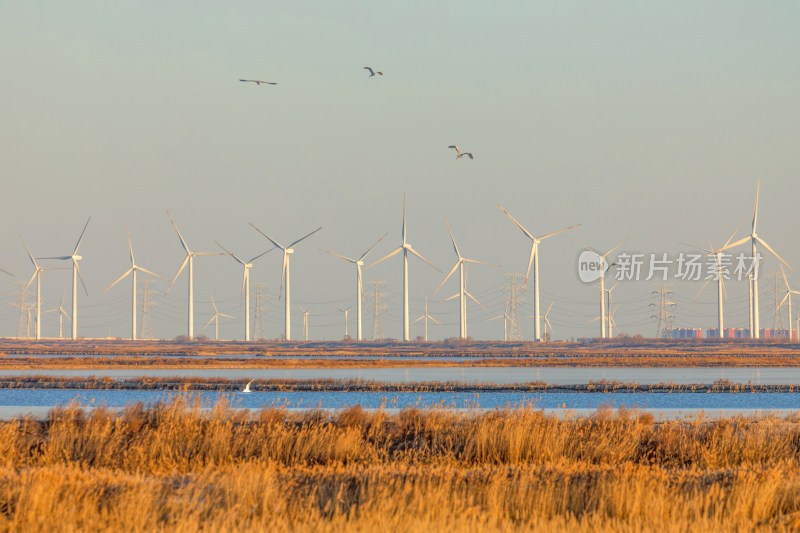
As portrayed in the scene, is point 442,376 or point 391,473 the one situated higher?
point 391,473

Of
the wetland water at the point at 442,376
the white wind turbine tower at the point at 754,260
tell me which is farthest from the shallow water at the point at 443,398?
the white wind turbine tower at the point at 754,260

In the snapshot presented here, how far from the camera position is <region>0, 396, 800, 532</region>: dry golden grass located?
15070 mm

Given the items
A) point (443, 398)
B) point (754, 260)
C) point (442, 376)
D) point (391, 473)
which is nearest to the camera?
point (391, 473)

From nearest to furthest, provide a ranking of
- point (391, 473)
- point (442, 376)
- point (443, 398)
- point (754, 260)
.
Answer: point (391, 473), point (443, 398), point (442, 376), point (754, 260)

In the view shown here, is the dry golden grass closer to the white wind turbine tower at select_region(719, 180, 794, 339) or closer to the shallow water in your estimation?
the shallow water

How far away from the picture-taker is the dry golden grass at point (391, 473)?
15.1m

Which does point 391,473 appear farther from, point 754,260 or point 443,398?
point 754,260

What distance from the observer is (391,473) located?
19.5 meters

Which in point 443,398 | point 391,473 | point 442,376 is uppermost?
point 391,473

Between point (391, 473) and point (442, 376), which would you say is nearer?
point (391, 473)

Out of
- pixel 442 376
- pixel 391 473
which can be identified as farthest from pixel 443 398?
pixel 391 473

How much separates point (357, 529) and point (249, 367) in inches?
3480

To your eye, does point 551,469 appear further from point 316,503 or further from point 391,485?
point 316,503

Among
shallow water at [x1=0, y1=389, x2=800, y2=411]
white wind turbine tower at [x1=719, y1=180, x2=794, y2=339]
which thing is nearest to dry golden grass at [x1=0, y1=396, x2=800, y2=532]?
shallow water at [x1=0, y1=389, x2=800, y2=411]
